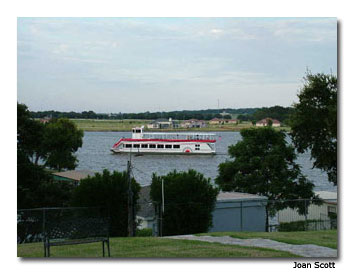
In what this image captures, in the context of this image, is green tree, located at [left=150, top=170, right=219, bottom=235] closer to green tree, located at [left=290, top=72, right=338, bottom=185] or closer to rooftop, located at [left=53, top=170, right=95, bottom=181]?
rooftop, located at [left=53, top=170, right=95, bottom=181]

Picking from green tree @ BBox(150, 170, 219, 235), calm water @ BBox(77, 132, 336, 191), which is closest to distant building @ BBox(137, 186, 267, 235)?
green tree @ BBox(150, 170, 219, 235)

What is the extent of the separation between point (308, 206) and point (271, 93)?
4.66 meters

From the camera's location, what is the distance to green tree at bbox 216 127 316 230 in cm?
1666

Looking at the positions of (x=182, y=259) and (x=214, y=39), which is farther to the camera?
(x=214, y=39)

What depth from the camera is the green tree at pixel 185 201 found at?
1028 centimetres

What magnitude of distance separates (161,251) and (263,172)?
39.8 ft

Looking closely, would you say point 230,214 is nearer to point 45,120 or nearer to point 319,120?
point 319,120

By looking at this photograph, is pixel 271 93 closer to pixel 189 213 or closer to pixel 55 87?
pixel 55 87

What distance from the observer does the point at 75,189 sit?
9.94 m

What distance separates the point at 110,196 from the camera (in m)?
9.62

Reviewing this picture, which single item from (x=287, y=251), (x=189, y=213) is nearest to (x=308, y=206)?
(x=189, y=213)

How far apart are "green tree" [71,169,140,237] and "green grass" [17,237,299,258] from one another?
259 centimetres
